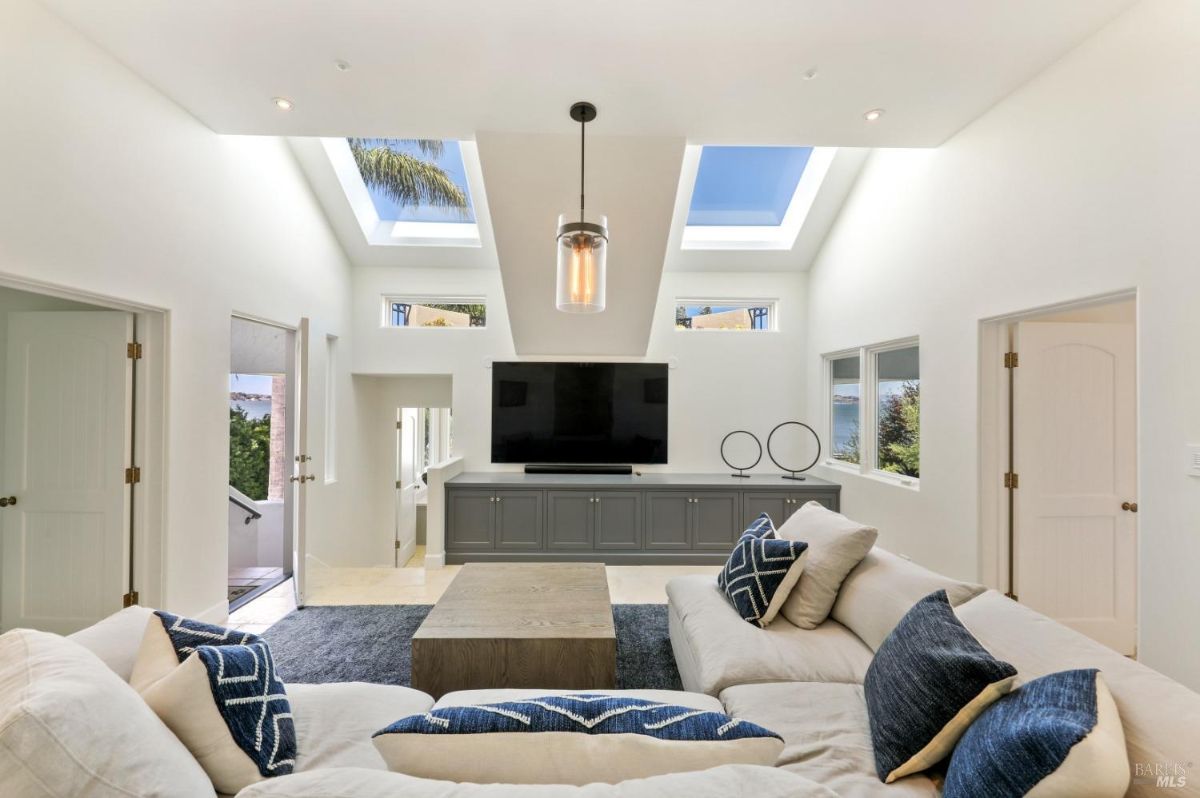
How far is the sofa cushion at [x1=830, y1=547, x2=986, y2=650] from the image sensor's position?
187 cm

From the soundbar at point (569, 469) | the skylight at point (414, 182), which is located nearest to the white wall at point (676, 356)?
the soundbar at point (569, 469)

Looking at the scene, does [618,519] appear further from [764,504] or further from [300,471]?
[300,471]

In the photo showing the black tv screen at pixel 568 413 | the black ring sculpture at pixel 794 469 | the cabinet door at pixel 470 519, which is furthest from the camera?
the black tv screen at pixel 568 413

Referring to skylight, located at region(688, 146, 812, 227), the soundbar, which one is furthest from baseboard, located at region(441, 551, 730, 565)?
skylight, located at region(688, 146, 812, 227)

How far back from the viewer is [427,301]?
545cm

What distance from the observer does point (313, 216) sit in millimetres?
4438

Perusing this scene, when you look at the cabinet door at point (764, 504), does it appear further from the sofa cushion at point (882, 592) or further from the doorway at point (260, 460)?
the doorway at point (260, 460)

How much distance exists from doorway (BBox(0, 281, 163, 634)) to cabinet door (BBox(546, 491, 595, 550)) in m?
2.71

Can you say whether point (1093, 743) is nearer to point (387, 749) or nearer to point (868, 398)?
point (387, 749)

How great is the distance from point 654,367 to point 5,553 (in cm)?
476

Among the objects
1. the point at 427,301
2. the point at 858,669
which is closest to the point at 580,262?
the point at 858,669

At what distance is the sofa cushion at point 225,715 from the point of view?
46.0 inches

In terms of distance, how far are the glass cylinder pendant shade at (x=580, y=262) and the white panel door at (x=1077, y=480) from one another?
8.33 ft

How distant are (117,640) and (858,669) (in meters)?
2.36
